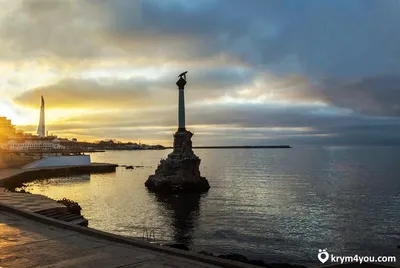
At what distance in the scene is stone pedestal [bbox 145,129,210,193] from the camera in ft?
180

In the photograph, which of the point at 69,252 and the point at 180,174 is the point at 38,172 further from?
the point at 69,252

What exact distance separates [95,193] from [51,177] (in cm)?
2737

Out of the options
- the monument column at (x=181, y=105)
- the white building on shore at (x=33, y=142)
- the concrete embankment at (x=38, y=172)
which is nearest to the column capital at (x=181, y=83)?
the monument column at (x=181, y=105)

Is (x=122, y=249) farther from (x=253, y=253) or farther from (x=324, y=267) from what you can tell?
(x=253, y=253)

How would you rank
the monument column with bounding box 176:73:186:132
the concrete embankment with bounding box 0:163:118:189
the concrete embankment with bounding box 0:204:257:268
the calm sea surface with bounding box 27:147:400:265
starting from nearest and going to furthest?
1. the concrete embankment with bounding box 0:204:257:268
2. the calm sea surface with bounding box 27:147:400:265
3. the concrete embankment with bounding box 0:163:118:189
4. the monument column with bounding box 176:73:186:132

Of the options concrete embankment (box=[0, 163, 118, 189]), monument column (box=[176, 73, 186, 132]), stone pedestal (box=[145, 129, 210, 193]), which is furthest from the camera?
monument column (box=[176, 73, 186, 132])

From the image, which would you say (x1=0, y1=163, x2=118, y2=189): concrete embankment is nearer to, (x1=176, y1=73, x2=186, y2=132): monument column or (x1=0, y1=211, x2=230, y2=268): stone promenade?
(x1=176, y1=73, x2=186, y2=132): monument column

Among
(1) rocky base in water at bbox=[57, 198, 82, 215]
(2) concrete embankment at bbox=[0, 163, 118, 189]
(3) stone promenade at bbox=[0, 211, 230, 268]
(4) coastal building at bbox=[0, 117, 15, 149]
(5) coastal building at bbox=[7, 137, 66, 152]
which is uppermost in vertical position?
(4) coastal building at bbox=[0, 117, 15, 149]

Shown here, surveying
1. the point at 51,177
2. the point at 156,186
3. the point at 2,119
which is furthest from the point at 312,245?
the point at 2,119

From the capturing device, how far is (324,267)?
6.92m

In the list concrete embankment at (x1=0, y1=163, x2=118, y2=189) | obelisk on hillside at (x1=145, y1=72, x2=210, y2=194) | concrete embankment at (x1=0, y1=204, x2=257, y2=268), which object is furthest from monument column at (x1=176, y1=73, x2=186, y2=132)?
concrete embankment at (x1=0, y1=204, x2=257, y2=268)

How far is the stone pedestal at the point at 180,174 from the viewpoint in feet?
180

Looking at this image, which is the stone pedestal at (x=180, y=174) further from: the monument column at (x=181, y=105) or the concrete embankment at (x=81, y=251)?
the concrete embankment at (x=81, y=251)

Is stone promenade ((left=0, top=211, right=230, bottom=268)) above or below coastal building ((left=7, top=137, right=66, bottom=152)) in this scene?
below
